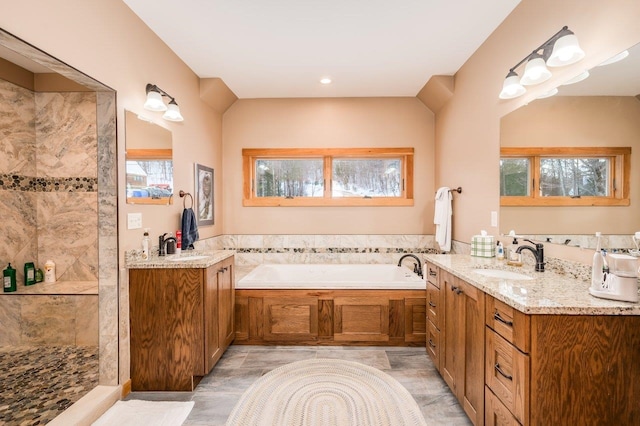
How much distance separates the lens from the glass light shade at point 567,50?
1.65 meters

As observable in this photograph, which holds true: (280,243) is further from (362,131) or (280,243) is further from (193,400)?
(193,400)

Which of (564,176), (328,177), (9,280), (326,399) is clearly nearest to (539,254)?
(564,176)

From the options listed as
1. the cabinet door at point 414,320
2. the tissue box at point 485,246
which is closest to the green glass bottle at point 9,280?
the cabinet door at point 414,320

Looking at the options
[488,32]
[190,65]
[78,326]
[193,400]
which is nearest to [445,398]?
[193,400]

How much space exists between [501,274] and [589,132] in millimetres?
960

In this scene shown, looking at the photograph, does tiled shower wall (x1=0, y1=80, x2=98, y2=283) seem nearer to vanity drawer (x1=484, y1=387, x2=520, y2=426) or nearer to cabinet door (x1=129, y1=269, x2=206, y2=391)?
cabinet door (x1=129, y1=269, x2=206, y2=391)

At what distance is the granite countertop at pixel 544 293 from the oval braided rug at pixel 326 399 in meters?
0.96

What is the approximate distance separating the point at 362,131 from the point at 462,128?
1206mm

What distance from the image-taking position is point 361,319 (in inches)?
117

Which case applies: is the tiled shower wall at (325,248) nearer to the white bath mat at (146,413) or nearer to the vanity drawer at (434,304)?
the vanity drawer at (434,304)

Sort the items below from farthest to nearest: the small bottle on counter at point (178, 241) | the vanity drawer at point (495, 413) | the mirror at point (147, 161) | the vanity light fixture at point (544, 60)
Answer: the small bottle on counter at point (178, 241)
the mirror at point (147, 161)
the vanity light fixture at point (544, 60)
the vanity drawer at point (495, 413)

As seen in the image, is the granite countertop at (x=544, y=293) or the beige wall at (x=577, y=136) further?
the beige wall at (x=577, y=136)

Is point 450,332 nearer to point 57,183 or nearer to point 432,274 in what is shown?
point 432,274

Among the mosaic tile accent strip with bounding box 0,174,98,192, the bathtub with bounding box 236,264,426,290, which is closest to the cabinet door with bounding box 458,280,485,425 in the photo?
the bathtub with bounding box 236,264,426,290
